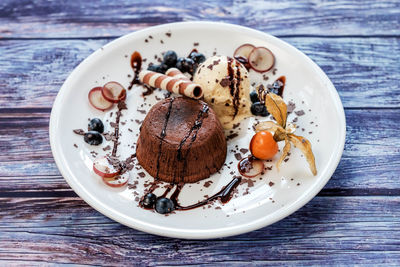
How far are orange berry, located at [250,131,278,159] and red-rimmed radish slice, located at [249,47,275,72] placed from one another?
21.9 inches

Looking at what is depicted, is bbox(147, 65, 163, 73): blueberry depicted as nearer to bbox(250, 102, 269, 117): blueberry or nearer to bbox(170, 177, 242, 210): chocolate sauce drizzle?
bbox(250, 102, 269, 117): blueberry

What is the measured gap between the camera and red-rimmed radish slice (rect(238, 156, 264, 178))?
2.42m

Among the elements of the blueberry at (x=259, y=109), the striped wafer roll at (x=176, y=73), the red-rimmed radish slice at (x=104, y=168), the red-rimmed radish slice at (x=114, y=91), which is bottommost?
the red-rimmed radish slice at (x=104, y=168)

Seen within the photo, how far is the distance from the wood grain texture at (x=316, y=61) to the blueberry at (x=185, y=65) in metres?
0.70

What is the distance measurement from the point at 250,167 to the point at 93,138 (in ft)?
2.70

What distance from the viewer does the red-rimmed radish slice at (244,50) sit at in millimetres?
2908

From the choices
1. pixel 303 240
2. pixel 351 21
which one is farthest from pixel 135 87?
pixel 351 21

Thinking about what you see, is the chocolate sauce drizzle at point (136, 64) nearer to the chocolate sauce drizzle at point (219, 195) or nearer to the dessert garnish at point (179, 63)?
the dessert garnish at point (179, 63)

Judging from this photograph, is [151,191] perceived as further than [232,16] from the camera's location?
No

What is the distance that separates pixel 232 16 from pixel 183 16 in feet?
1.14

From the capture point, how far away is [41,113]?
2.90m

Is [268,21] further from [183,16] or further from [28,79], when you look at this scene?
[28,79]

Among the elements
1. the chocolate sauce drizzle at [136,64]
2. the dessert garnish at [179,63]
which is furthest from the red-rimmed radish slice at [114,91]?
the dessert garnish at [179,63]

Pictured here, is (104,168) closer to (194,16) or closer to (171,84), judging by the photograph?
(171,84)
